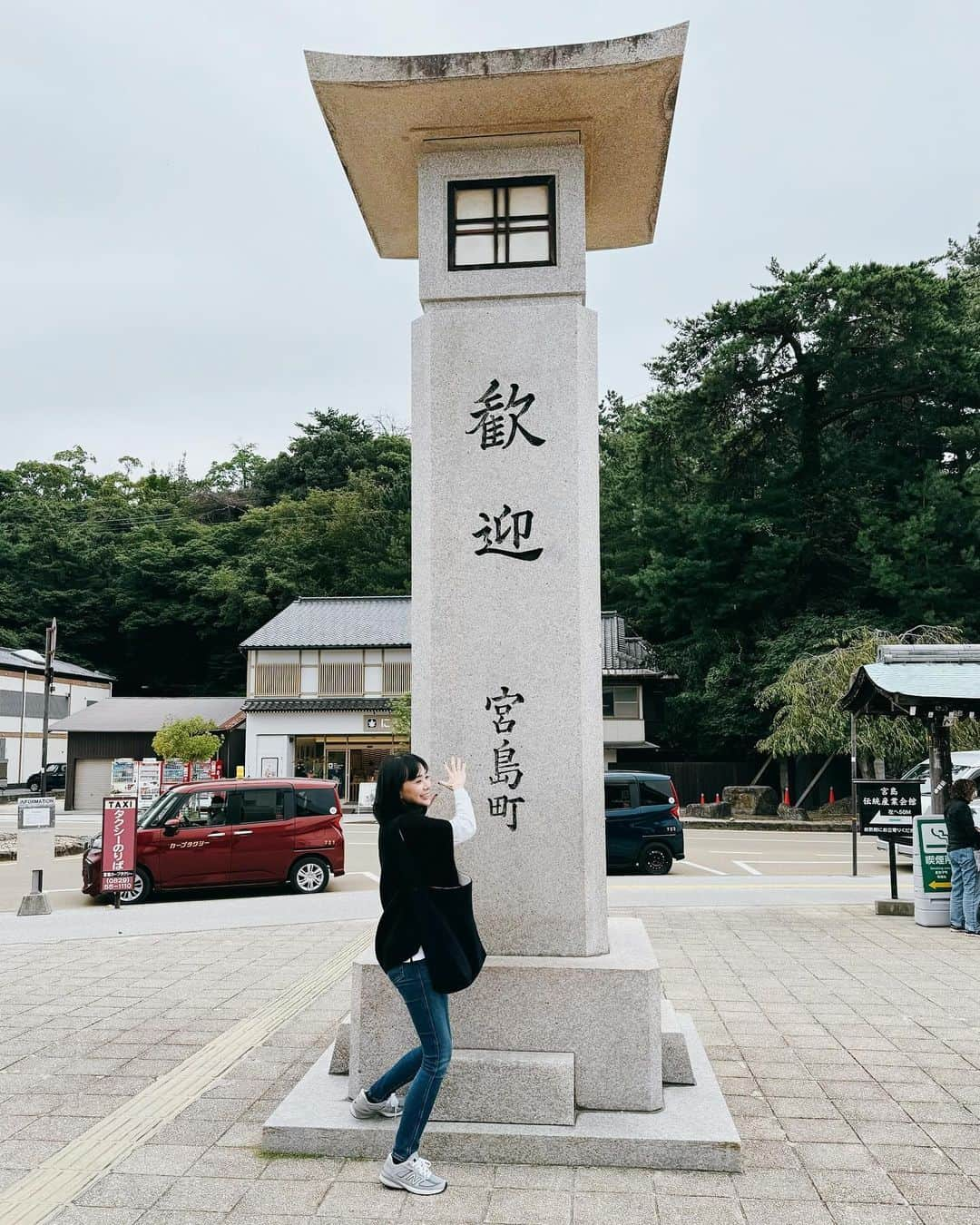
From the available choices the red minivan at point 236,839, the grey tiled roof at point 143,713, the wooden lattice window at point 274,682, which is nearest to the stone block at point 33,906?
the red minivan at point 236,839

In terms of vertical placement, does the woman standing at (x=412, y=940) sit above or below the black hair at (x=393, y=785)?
below

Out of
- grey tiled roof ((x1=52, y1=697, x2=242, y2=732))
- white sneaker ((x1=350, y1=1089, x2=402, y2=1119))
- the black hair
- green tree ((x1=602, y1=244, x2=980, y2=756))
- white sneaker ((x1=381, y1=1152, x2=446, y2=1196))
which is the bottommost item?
white sneaker ((x1=381, y1=1152, x2=446, y2=1196))

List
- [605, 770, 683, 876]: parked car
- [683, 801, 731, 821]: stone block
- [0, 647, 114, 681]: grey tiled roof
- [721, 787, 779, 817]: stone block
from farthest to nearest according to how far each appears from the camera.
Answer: [0, 647, 114, 681]: grey tiled roof
[683, 801, 731, 821]: stone block
[721, 787, 779, 817]: stone block
[605, 770, 683, 876]: parked car

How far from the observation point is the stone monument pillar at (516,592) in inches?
179

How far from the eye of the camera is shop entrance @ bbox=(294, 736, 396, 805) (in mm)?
35344

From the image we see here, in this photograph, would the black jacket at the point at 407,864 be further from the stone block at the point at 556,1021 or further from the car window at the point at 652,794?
the car window at the point at 652,794

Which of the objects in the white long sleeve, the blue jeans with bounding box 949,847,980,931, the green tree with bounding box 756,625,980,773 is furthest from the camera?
the green tree with bounding box 756,625,980,773

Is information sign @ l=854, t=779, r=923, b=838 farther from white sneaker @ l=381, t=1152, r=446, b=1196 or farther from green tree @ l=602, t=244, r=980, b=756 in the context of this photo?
green tree @ l=602, t=244, r=980, b=756

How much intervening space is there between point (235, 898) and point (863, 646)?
2081 cm

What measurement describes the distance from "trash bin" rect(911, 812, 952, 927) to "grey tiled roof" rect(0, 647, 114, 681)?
39.3 m

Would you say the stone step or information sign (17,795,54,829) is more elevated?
information sign (17,795,54,829)

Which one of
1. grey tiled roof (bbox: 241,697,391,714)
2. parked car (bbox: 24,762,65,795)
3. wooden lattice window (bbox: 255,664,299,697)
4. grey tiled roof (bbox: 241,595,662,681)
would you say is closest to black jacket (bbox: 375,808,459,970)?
grey tiled roof (bbox: 241,595,662,681)

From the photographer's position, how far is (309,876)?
14102mm

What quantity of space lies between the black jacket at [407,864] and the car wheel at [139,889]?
33.9 feet
